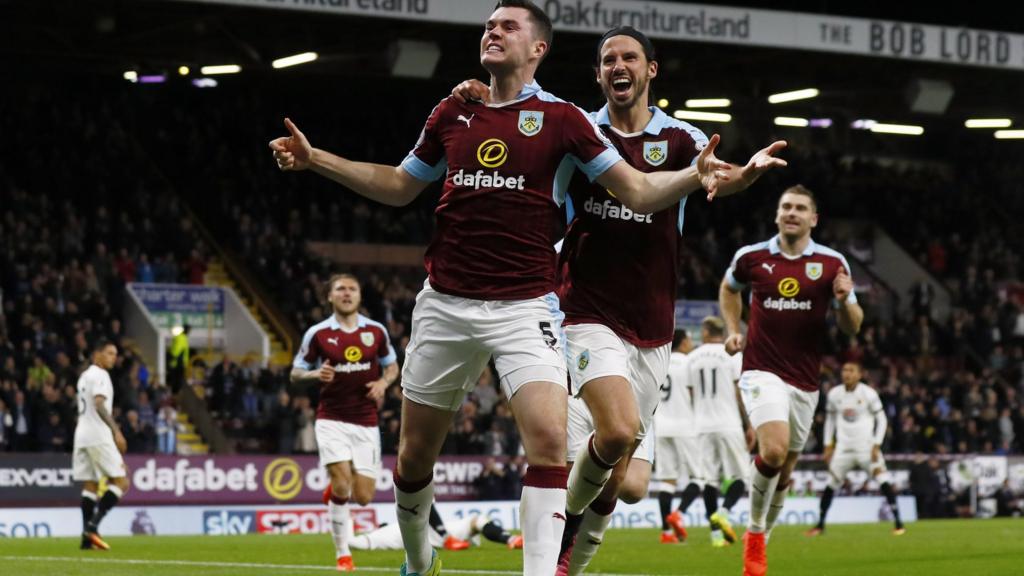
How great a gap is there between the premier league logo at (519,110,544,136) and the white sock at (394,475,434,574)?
5.98 ft

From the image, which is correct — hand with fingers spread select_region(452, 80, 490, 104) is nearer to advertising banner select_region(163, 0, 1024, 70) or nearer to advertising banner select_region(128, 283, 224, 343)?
advertising banner select_region(163, 0, 1024, 70)

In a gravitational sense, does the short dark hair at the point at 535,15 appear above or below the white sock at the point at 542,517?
above

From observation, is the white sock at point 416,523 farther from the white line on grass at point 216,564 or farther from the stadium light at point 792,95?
the stadium light at point 792,95

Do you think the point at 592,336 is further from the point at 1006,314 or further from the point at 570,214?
the point at 1006,314

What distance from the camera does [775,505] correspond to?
1233 cm

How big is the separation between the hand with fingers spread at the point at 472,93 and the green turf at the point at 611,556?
18.2 feet

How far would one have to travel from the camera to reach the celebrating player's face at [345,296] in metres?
15.0

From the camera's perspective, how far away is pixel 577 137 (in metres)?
7.46

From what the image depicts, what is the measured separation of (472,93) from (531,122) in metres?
0.33

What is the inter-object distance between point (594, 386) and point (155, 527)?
15994 millimetres

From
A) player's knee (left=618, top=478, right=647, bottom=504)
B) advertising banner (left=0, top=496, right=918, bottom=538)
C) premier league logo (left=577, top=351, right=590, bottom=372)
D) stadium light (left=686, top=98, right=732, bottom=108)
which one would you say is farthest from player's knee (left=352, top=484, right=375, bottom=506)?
stadium light (left=686, top=98, right=732, bottom=108)

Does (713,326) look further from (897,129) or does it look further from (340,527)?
(897,129)

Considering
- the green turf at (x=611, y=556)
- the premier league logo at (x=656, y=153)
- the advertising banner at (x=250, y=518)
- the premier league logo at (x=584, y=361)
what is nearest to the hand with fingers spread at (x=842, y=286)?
the green turf at (x=611, y=556)

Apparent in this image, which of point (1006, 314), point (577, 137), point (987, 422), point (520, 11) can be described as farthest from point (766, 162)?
point (1006, 314)
